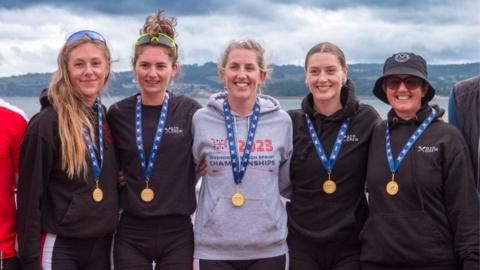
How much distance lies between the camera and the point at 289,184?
4.77m

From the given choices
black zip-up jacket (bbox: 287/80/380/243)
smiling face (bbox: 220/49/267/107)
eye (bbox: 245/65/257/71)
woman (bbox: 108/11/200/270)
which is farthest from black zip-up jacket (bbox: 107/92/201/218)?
black zip-up jacket (bbox: 287/80/380/243)

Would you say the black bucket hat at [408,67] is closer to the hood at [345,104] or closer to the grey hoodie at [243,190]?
the hood at [345,104]

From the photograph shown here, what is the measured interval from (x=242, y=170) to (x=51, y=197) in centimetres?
126

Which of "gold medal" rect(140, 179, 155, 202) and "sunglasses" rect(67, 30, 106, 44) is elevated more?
"sunglasses" rect(67, 30, 106, 44)

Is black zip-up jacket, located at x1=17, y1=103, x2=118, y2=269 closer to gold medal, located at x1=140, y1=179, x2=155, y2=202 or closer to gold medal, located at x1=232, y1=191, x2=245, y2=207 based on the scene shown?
gold medal, located at x1=140, y1=179, x2=155, y2=202

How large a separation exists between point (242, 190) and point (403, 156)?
1.07 metres

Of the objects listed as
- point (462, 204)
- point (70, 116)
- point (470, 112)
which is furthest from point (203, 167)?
point (470, 112)

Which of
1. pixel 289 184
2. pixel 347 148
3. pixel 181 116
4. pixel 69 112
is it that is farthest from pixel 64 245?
pixel 347 148

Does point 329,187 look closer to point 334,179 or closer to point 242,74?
point 334,179

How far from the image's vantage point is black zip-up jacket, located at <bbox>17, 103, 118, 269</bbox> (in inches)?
164

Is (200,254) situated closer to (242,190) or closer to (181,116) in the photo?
(242,190)

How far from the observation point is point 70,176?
4301mm

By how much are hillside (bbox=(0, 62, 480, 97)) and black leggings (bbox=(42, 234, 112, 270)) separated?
1.16 m

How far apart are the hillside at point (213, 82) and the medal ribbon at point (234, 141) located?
342mm
